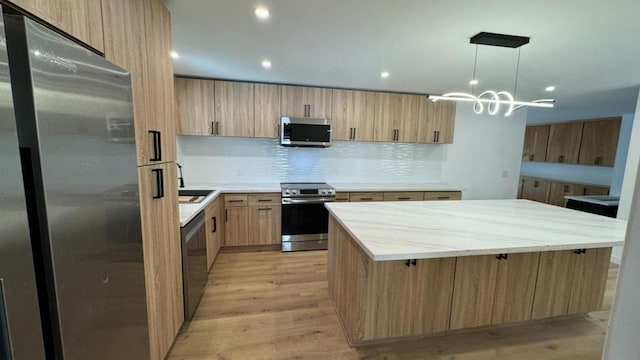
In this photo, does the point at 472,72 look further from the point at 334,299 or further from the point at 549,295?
the point at 334,299

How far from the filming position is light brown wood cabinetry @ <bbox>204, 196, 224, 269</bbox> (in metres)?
2.97

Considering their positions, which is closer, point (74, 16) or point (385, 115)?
point (74, 16)

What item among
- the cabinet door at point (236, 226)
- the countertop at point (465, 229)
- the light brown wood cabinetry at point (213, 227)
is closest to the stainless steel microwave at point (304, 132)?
the cabinet door at point (236, 226)

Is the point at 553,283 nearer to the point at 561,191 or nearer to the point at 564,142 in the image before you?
the point at 561,191

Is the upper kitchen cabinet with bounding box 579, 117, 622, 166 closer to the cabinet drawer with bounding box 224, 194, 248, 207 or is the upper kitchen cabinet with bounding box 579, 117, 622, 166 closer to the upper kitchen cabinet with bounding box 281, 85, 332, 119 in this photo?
the upper kitchen cabinet with bounding box 281, 85, 332, 119

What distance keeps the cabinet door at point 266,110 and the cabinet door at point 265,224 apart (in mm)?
1054

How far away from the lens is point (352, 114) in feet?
13.4

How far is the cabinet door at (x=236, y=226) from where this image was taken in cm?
362

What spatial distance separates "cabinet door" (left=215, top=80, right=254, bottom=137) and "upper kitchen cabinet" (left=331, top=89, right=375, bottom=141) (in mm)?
1214

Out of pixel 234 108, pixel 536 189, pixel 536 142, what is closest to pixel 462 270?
pixel 234 108

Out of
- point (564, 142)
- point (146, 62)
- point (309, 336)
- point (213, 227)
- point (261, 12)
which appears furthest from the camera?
point (564, 142)

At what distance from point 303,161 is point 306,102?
0.92m

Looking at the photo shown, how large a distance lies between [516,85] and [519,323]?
295cm

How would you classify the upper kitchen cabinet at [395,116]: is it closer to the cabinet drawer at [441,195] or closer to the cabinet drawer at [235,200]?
the cabinet drawer at [441,195]
